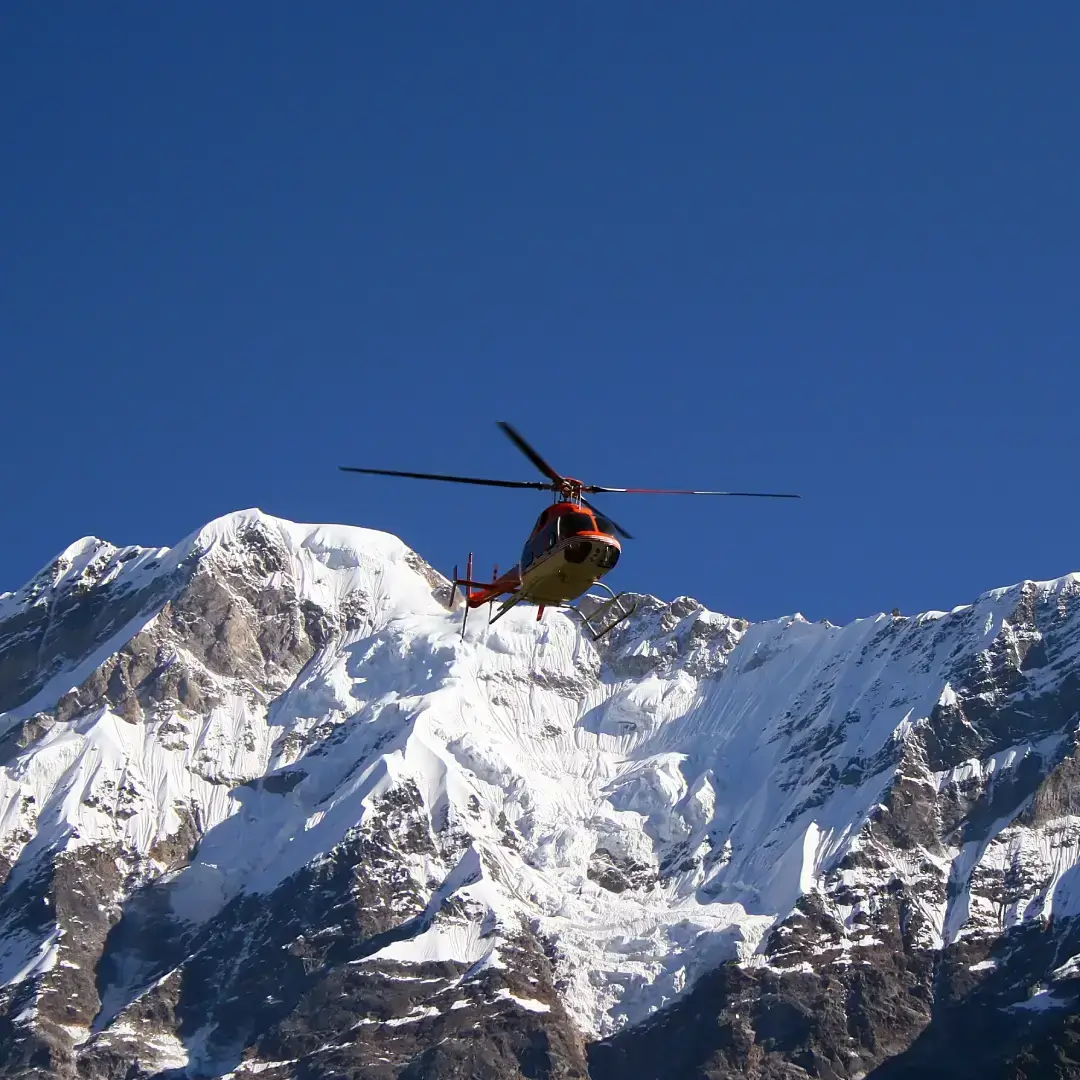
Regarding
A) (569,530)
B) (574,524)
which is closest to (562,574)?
(569,530)

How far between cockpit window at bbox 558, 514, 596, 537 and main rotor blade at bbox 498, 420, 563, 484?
1.85 metres

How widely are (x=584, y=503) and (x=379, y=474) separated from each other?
17.1m

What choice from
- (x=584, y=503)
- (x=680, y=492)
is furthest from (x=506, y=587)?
(x=680, y=492)

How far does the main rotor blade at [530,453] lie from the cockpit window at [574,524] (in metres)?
1.85

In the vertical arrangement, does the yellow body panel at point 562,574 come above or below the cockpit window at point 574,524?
below

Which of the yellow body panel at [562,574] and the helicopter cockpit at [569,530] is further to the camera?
the helicopter cockpit at [569,530]

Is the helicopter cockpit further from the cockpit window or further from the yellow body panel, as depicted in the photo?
the yellow body panel

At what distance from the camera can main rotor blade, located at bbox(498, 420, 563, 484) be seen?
108m

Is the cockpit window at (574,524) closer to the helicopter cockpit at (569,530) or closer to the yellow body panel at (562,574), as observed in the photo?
the helicopter cockpit at (569,530)

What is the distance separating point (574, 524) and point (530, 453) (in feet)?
19.1

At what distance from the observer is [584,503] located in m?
119

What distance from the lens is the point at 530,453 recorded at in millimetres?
112500

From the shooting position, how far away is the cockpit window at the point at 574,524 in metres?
116

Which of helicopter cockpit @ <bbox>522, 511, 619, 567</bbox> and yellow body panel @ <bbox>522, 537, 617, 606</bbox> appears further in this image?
helicopter cockpit @ <bbox>522, 511, 619, 567</bbox>
